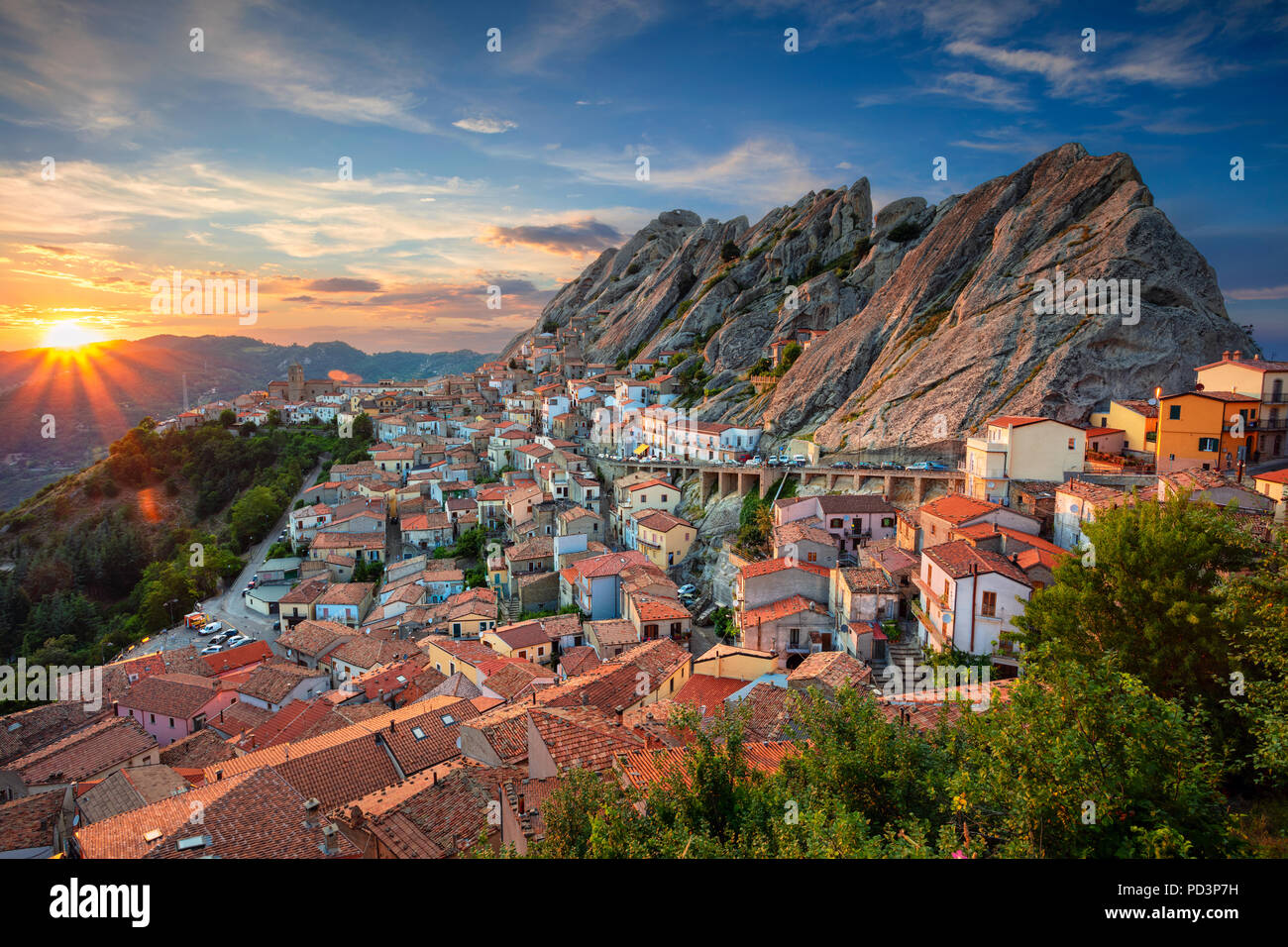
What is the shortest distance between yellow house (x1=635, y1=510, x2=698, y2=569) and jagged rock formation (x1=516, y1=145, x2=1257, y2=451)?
9591 mm

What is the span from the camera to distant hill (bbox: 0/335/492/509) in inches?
2869

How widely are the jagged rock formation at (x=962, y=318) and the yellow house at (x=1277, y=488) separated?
9579mm

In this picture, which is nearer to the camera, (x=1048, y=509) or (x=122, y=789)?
(x=122, y=789)

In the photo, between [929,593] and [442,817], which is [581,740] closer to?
[442,817]

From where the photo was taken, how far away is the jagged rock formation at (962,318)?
29.2 metres

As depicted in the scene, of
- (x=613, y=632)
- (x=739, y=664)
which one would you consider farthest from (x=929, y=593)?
(x=613, y=632)

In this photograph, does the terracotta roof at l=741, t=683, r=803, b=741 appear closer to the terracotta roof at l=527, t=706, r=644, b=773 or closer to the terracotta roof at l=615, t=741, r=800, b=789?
the terracotta roof at l=615, t=741, r=800, b=789

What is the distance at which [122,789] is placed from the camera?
15.0 metres

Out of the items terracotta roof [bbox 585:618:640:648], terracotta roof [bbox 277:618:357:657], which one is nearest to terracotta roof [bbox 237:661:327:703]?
terracotta roof [bbox 277:618:357:657]

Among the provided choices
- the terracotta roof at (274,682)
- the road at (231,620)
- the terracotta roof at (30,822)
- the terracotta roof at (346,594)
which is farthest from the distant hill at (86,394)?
the terracotta roof at (30,822)

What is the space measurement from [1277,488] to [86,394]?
121042 millimetres
